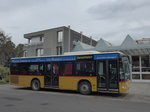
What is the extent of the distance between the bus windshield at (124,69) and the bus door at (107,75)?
15.5 inches

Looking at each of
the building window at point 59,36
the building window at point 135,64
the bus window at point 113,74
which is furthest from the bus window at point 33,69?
the building window at point 59,36

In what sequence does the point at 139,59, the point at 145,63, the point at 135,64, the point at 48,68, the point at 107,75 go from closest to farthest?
the point at 107,75, the point at 48,68, the point at 145,63, the point at 139,59, the point at 135,64

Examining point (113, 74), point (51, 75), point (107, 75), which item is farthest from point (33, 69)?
point (113, 74)

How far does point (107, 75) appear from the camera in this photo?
11570 mm

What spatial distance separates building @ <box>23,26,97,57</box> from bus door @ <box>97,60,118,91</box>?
2139 cm

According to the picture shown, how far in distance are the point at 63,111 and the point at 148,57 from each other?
17.5 m

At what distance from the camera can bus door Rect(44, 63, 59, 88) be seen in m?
13.8

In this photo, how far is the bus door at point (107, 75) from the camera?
11336 mm

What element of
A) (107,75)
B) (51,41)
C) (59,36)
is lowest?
(107,75)

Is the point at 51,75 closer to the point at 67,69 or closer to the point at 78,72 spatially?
the point at 67,69

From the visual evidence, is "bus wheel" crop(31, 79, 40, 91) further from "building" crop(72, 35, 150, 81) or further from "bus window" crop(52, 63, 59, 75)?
"building" crop(72, 35, 150, 81)

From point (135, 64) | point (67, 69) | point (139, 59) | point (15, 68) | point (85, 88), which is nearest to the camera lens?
point (85, 88)

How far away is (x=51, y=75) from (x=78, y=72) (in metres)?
2.52

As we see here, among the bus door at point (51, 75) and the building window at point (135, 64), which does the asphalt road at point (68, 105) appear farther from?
the building window at point (135, 64)
